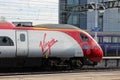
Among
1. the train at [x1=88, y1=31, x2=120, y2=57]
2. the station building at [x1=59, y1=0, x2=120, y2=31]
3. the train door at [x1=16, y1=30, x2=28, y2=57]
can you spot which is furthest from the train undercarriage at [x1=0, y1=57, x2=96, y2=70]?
the station building at [x1=59, y1=0, x2=120, y2=31]

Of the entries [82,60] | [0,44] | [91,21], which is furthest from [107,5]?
[0,44]

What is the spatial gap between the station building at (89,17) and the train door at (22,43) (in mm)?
40960

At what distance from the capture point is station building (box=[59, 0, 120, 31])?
227 ft

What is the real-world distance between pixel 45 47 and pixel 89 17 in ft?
170

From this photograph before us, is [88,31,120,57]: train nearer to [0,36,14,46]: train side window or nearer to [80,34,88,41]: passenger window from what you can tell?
[80,34,88,41]: passenger window

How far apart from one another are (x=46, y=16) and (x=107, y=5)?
41.9 feet

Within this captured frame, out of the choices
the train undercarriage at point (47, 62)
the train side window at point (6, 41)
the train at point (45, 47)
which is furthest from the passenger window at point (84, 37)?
the train side window at point (6, 41)

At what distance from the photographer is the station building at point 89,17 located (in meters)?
69.3

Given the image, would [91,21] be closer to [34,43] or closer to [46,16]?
[46,16]

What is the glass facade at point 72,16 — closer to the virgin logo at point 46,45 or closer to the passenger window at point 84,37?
the passenger window at point 84,37

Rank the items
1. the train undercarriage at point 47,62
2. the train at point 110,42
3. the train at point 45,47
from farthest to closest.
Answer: the train at point 110,42, the train undercarriage at point 47,62, the train at point 45,47

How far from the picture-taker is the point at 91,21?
7556 centimetres

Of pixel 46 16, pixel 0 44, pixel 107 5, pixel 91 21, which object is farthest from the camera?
pixel 91 21

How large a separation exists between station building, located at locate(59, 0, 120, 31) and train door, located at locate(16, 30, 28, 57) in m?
41.0
